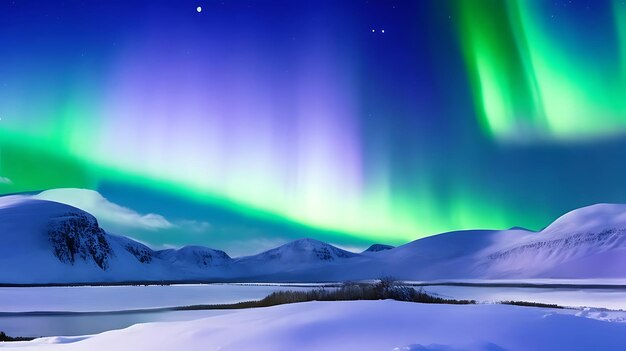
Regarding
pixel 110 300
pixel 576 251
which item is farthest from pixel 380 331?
pixel 576 251

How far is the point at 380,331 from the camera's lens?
41.0ft

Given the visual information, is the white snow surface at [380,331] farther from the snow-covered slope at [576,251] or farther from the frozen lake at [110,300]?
the snow-covered slope at [576,251]

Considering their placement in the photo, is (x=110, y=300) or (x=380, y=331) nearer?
(x=380, y=331)

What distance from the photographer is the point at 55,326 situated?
30922mm

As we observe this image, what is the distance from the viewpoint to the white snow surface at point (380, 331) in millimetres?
11719

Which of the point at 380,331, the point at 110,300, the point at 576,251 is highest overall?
the point at 576,251

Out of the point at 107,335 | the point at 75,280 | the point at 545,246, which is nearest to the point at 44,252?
the point at 75,280

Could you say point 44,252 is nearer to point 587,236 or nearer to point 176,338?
point 587,236

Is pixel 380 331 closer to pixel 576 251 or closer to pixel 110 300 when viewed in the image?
pixel 110 300

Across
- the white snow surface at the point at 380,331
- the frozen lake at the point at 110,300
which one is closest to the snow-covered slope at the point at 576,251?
the frozen lake at the point at 110,300

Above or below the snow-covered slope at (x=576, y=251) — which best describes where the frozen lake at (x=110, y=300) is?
below

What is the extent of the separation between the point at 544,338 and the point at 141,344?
8.40m

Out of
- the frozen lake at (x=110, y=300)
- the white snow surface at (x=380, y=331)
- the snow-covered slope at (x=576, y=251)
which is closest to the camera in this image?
the white snow surface at (x=380, y=331)

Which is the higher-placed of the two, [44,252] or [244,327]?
[44,252]
